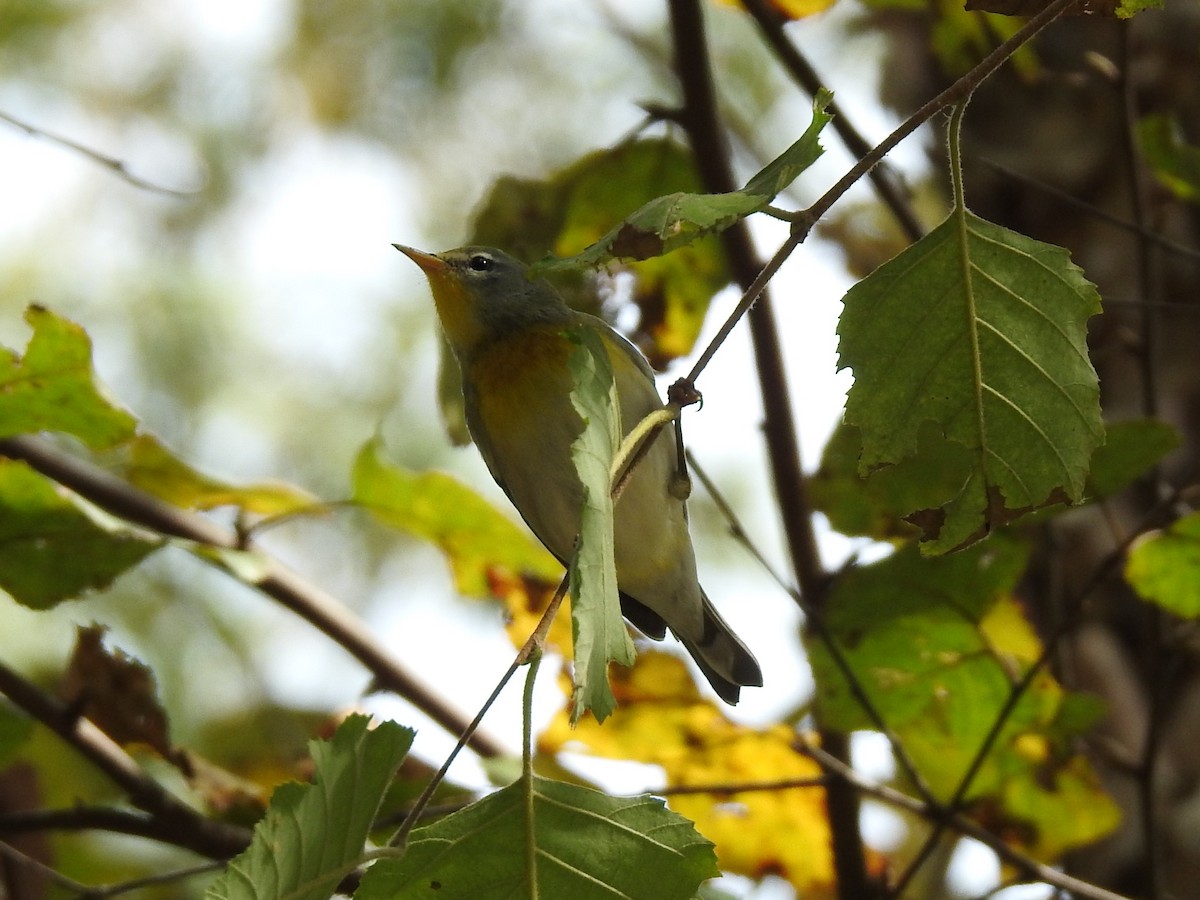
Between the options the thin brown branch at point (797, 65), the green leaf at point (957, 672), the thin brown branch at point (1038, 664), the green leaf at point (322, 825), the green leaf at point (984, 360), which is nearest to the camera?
the green leaf at point (322, 825)

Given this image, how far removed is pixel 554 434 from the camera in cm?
254

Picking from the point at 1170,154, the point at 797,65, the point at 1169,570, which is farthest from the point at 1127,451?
the point at 797,65

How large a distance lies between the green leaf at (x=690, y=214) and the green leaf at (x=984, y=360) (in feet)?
0.55

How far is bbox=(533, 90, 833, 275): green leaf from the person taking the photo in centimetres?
107

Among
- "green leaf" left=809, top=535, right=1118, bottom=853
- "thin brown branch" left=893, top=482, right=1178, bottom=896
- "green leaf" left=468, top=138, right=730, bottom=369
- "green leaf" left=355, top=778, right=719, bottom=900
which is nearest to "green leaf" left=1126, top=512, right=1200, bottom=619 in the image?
"thin brown branch" left=893, top=482, right=1178, bottom=896

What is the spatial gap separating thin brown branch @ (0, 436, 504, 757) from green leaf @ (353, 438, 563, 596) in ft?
0.72

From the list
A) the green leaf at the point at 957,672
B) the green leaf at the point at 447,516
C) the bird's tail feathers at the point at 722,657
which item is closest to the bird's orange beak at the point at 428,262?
the green leaf at the point at 447,516

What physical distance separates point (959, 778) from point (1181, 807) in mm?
758

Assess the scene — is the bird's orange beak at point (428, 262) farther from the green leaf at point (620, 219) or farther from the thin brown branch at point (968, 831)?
the thin brown branch at point (968, 831)

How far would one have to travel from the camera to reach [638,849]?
123cm

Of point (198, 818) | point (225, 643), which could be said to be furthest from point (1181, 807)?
point (225, 643)

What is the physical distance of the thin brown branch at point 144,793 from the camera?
1938 mm

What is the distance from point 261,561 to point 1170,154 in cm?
188

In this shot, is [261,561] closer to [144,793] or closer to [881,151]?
[144,793]
